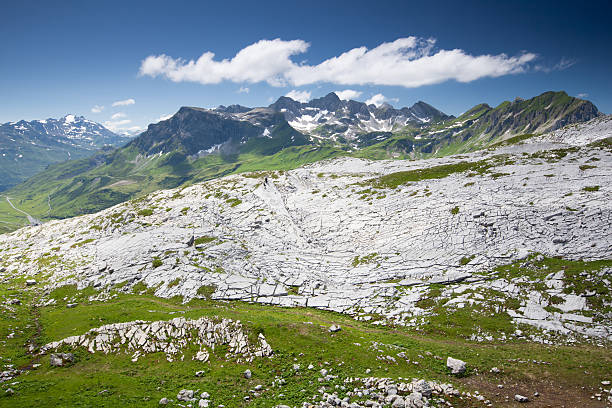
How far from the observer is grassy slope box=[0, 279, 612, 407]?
23.1 metres

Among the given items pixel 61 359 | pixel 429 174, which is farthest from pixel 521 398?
pixel 429 174

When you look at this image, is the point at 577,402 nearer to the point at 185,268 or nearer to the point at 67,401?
the point at 67,401

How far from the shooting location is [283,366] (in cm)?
2777

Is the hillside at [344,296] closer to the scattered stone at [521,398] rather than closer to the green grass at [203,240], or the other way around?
the green grass at [203,240]

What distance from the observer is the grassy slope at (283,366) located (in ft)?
75.7

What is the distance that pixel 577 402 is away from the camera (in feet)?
68.6

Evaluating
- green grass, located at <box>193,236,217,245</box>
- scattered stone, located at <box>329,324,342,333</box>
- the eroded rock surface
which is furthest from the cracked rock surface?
scattered stone, located at <box>329,324,342,333</box>

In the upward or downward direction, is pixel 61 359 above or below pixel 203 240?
below

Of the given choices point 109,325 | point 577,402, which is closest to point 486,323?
point 577,402

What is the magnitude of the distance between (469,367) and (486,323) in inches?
413

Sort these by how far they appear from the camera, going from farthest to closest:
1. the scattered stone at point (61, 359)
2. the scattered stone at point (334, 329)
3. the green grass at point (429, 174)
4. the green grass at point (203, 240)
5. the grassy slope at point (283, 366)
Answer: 1. the green grass at point (429, 174)
2. the green grass at point (203, 240)
3. the scattered stone at point (334, 329)
4. the scattered stone at point (61, 359)
5. the grassy slope at point (283, 366)

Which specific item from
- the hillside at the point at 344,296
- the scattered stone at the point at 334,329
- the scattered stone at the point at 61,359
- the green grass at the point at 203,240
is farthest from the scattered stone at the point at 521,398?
the green grass at the point at 203,240

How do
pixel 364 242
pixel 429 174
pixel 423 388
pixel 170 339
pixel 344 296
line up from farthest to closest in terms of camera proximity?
pixel 429 174 → pixel 364 242 → pixel 344 296 → pixel 170 339 → pixel 423 388

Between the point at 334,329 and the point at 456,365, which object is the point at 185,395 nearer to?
the point at 334,329
